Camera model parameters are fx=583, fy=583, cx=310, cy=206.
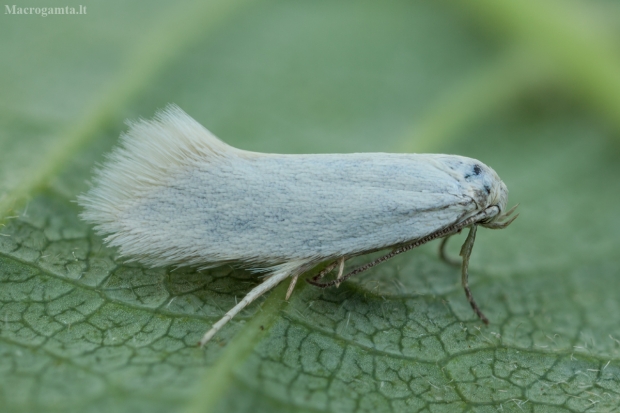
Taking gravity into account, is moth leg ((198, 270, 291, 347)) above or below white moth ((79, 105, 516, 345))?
below

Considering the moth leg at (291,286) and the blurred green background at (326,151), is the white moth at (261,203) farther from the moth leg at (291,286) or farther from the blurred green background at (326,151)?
the blurred green background at (326,151)

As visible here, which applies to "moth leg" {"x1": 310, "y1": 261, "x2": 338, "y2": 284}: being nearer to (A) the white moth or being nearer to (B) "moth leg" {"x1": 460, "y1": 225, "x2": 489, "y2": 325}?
(A) the white moth

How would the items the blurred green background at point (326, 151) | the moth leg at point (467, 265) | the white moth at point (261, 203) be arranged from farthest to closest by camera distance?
the moth leg at point (467, 265) → the white moth at point (261, 203) → the blurred green background at point (326, 151)

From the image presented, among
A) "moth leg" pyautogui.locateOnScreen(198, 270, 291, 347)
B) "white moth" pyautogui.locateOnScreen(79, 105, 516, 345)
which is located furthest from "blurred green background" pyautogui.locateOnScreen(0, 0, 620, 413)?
"white moth" pyautogui.locateOnScreen(79, 105, 516, 345)

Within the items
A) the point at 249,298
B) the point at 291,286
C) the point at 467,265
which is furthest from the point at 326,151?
the point at 249,298

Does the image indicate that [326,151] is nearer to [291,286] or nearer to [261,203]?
[261,203]

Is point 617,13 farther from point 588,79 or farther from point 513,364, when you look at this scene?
point 513,364

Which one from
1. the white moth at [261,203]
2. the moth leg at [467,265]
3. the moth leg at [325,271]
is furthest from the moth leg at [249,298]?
the moth leg at [467,265]

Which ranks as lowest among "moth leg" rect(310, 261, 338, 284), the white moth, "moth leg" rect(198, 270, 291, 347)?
"moth leg" rect(198, 270, 291, 347)
